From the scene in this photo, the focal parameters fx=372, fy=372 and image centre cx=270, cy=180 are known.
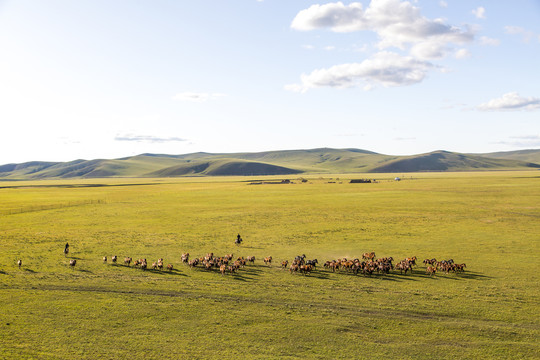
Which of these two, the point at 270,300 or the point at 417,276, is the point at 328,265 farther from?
the point at 270,300

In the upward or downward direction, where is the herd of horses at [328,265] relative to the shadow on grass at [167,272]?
upward

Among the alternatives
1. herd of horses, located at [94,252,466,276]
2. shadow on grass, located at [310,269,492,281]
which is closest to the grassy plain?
shadow on grass, located at [310,269,492,281]

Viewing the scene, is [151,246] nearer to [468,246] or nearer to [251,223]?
[251,223]

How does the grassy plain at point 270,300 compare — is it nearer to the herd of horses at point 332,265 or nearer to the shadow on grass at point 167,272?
the shadow on grass at point 167,272

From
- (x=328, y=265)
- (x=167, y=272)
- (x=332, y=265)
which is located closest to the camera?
(x=167, y=272)

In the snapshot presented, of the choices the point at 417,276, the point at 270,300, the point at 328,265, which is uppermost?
the point at 328,265

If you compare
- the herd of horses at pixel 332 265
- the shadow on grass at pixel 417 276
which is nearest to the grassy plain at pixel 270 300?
the shadow on grass at pixel 417 276

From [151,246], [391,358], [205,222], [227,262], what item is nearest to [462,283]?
[391,358]

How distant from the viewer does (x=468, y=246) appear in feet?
125

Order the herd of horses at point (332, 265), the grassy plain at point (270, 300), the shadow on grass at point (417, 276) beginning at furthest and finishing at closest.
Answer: the herd of horses at point (332, 265), the shadow on grass at point (417, 276), the grassy plain at point (270, 300)

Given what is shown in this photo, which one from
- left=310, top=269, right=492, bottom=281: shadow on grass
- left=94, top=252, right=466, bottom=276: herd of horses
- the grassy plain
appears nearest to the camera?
the grassy plain

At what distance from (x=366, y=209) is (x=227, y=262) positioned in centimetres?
4199

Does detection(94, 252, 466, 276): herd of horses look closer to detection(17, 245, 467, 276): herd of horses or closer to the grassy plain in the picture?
detection(17, 245, 467, 276): herd of horses

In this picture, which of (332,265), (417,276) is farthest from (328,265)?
(417,276)
